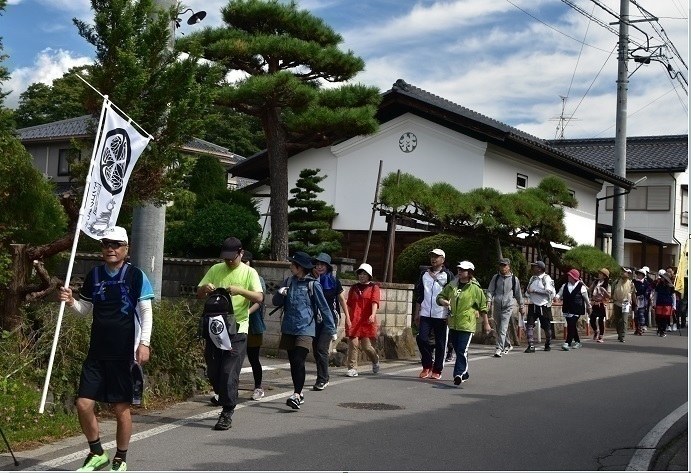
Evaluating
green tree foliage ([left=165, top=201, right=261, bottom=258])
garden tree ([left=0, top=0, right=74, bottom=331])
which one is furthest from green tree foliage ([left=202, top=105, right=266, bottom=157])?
garden tree ([left=0, top=0, right=74, bottom=331])

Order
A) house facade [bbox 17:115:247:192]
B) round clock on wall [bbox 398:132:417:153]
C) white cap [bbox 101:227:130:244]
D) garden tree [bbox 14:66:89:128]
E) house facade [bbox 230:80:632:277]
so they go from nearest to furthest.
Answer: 1. white cap [bbox 101:227:130:244]
2. house facade [bbox 230:80:632:277]
3. round clock on wall [bbox 398:132:417:153]
4. house facade [bbox 17:115:247:192]
5. garden tree [bbox 14:66:89:128]

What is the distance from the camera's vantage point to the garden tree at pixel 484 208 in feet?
66.4

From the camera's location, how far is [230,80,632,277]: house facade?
25578 millimetres

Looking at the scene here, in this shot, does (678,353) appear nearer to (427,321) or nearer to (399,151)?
(427,321)

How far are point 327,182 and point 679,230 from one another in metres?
24.5

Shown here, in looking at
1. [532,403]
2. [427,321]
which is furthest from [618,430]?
[427,321]

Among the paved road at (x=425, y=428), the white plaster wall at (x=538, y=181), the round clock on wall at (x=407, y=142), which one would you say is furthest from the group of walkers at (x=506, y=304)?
the round clock on wall at (x=407, y=142)

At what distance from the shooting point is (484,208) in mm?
20844

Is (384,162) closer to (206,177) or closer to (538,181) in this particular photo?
(538,181)

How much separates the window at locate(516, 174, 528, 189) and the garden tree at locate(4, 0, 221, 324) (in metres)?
18.2

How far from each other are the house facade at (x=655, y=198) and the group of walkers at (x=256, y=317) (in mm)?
26491

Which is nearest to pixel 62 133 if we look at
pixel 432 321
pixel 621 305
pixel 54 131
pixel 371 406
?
pixel 54 131

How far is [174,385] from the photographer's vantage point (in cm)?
1053

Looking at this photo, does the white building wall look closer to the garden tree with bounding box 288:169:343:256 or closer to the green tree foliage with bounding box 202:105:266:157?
the garden tree with bounding box 288:169:343:256
